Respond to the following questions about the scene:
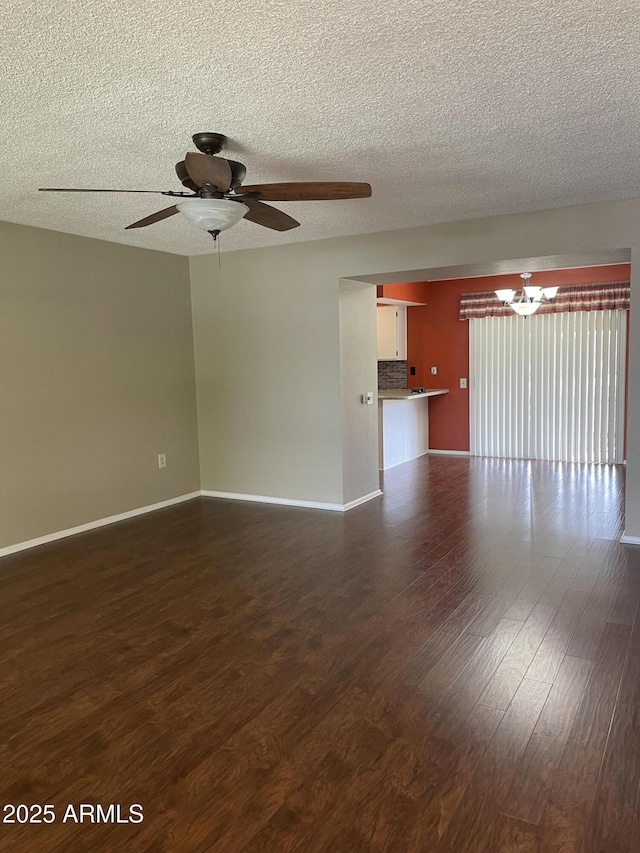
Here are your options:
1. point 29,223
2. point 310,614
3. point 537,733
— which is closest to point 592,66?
point 537,733

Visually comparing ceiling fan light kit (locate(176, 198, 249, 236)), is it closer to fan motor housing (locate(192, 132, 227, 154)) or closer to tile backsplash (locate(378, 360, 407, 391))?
fan motor housing (locate(192, 132, 227, 154))

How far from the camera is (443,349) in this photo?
8445 mm

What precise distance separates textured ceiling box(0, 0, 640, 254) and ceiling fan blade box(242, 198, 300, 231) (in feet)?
0.94

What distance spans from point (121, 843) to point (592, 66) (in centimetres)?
303

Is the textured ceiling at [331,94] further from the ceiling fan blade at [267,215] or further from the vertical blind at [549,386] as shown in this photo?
the vertical blind at [549,386]

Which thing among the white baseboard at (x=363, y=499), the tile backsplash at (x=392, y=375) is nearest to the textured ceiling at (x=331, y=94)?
the white baseboard at (x=363, y=499)

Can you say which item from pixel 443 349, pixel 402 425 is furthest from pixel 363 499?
pixel 443 349

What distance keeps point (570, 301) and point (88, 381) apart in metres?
5.68

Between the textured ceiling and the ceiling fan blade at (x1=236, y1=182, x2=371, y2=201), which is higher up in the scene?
the textured ceiling

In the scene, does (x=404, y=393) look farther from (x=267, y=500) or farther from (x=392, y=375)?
(x=267, y=500)

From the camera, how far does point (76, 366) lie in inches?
194

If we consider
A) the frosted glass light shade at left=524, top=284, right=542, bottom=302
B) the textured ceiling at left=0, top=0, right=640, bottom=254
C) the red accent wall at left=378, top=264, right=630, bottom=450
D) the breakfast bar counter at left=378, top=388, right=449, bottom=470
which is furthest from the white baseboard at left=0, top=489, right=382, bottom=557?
Answer: the frosted glass light shade at left=524, top=284, right=542, bottom=302

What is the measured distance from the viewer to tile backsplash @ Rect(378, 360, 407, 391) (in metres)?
8.70

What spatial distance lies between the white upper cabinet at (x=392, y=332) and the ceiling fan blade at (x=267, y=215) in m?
4.99
